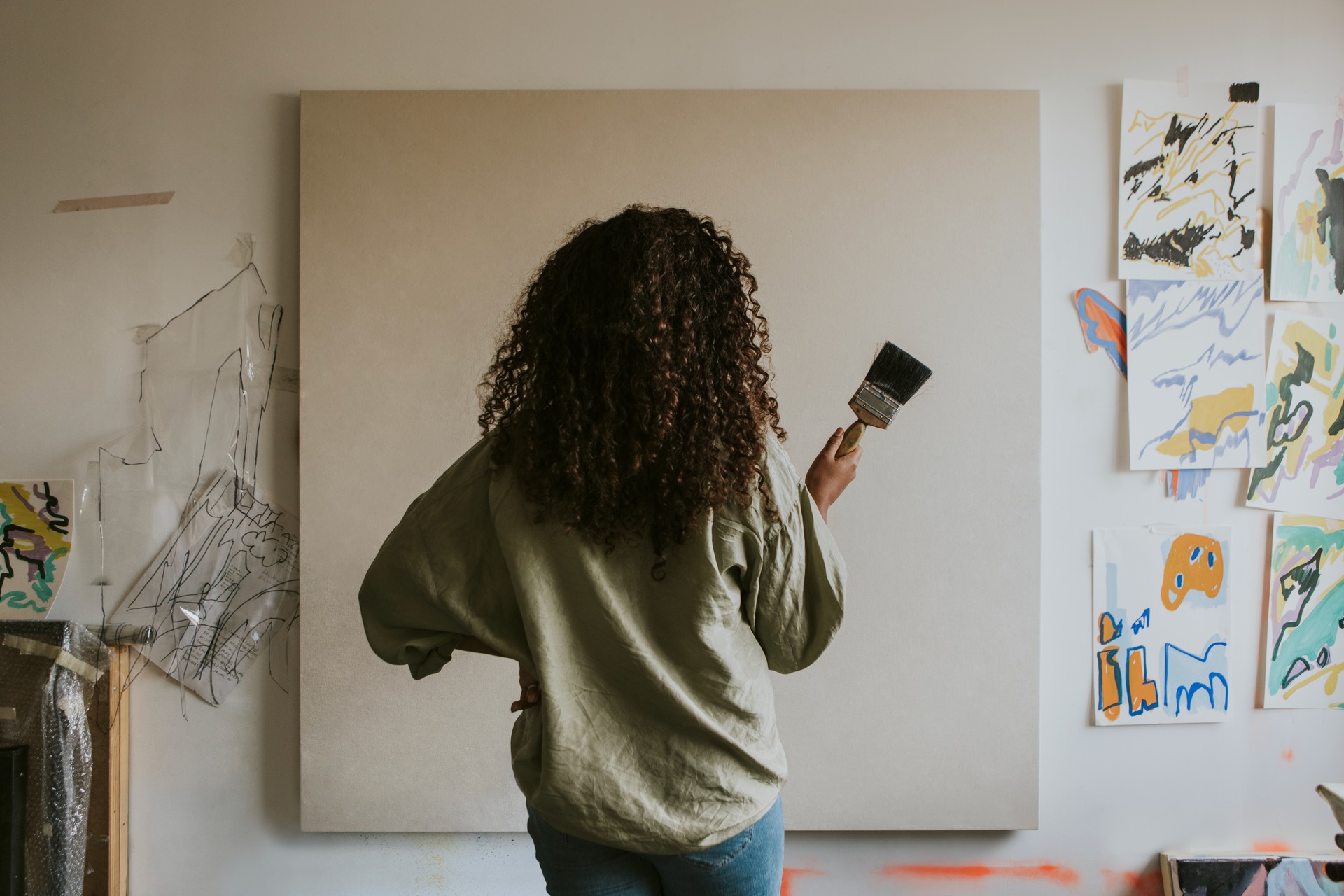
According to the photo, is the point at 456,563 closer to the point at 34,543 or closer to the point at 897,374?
the point at 897,374

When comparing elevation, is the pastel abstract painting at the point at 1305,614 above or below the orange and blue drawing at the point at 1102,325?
below

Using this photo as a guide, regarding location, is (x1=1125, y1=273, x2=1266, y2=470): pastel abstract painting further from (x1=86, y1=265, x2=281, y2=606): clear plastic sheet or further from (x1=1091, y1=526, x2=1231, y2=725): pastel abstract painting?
(x1=86, y1=265, x2=281, y2=606): clear plastic sheet

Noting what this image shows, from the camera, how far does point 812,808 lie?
5.51 ft

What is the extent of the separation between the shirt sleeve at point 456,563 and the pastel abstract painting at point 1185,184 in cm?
147

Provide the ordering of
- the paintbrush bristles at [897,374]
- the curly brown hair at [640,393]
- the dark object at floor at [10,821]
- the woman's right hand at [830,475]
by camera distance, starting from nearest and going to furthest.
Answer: the curly brown hair at [640,393], the woman's right hand at [830,475], the paintbrush bristles at [897,374], the dark object at floor at [10,821]

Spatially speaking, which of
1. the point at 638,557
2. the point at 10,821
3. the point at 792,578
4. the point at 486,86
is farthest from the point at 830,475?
the point at 10,821

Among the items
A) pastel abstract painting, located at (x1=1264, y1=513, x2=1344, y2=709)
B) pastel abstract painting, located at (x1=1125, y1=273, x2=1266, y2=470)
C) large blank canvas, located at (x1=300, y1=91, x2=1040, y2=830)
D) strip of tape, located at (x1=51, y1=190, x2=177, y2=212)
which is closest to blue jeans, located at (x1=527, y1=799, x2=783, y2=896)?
large blank canvas, located at (x1=300, y1=91, x2=1040, y2=830)

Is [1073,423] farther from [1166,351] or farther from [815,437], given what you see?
[815,437]

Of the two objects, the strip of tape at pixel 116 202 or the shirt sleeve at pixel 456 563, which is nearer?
the shirt sleeve at pixel 456 563

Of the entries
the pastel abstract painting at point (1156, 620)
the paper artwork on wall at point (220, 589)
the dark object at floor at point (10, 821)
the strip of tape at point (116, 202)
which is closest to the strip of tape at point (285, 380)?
the paper artwork on wall at point (220, 589)

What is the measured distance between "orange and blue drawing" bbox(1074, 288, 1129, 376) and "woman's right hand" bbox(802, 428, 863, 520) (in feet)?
2.93

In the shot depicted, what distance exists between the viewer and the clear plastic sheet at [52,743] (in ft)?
5.36

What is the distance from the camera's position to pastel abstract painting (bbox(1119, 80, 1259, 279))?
5.57ft

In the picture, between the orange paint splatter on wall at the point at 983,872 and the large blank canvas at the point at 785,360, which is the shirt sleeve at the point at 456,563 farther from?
the orange paint splatter on wall at the point at 983,872
